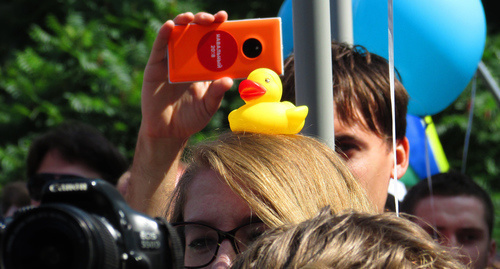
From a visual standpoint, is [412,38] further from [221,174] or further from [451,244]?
[221,174]

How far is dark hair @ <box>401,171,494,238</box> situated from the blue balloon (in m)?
0.55

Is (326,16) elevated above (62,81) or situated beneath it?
elevated above

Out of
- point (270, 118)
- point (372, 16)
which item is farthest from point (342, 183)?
point (372, 16)

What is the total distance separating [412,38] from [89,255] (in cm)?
165

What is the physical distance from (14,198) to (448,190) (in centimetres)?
245

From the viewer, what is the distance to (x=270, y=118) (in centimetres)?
136

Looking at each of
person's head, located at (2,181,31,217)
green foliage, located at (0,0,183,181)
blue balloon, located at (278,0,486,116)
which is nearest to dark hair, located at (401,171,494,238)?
blue balloon, located at (278,0,486,116)

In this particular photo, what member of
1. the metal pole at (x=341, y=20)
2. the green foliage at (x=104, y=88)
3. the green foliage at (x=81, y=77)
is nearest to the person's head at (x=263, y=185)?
the metal pole at (x=341, y=20)

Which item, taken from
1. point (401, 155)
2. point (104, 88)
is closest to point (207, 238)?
point (401, 155)

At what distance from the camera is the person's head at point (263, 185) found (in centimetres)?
126

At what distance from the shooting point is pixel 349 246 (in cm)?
94

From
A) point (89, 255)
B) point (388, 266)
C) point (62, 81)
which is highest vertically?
point (89, 255)

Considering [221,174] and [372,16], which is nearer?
[221,174]

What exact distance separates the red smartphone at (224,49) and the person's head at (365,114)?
1.19 feet
